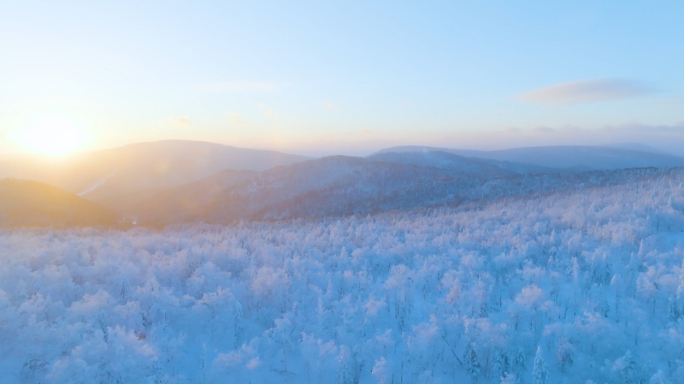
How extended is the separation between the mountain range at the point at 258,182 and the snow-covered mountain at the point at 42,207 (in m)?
0.12

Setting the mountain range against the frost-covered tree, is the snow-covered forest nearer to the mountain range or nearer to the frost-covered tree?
the frost-covered tree

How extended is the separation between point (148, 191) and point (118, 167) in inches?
767

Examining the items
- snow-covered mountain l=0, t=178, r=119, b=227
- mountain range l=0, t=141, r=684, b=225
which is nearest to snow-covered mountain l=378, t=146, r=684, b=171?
mountain range l=0, t=141, r=684, b=225

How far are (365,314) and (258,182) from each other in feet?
132

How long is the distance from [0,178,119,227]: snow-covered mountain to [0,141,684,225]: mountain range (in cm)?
12

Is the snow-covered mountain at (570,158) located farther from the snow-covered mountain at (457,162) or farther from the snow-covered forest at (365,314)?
the snow-covered forest at (365,314)

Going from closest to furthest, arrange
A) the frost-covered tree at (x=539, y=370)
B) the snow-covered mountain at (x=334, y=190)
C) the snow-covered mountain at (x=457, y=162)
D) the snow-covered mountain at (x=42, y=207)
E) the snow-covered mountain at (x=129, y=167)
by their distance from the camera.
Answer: the frost-covered tree at (x=539, y=370) → the snow-covered mountain at (x=42, y=207) → the snow-covered mountain at (x=334, y=190) → the snow-covered mountain at (x=129, y=167) → the snow-covered mountain at (x=457, y=162)

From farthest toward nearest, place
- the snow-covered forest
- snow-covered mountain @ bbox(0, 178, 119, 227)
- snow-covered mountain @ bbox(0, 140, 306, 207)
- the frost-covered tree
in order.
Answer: snow-covered mountain @ bbox(0, 140, 306, 207)
snow-covered mountain @ bbox(0, 178, 119, 227)
the snow-covered forest
the frost-covered tree

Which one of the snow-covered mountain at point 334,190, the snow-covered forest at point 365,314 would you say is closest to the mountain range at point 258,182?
the snow-covered mountain at point 334,190

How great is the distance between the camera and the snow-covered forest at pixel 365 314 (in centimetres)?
520

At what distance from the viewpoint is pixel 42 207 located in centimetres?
2978

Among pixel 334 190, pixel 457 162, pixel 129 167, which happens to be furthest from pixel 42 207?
pixel 457 162

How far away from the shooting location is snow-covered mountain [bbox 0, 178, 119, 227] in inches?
1086

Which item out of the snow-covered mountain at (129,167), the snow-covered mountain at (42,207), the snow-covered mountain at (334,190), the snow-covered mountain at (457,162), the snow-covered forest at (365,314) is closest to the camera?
the snow-covered forest at (365,314)
